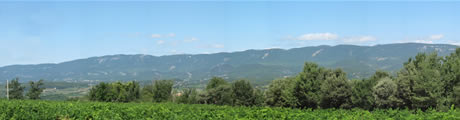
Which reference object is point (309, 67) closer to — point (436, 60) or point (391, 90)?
point (391, 90)

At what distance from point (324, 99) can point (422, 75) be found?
14.0 m

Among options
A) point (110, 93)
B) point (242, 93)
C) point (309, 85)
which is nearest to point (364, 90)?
point (309, 85)

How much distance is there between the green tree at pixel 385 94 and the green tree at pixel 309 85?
798 cm

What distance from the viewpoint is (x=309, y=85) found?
5681 cm

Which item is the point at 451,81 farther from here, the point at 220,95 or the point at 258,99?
the point at 220,95

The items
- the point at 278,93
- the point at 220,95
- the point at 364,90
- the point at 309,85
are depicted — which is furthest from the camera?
the point at 220,95

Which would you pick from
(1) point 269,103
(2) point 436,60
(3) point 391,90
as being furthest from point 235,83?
(2) point 436,60

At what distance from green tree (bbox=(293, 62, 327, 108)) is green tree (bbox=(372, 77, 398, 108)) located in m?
7.98

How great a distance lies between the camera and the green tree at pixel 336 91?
54969 mm

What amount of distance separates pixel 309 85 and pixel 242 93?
2079cm

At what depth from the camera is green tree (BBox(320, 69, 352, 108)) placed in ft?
180

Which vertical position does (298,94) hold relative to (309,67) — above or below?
below

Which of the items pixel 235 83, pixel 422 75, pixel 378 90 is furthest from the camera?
pixel 235 83

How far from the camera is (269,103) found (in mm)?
70938
